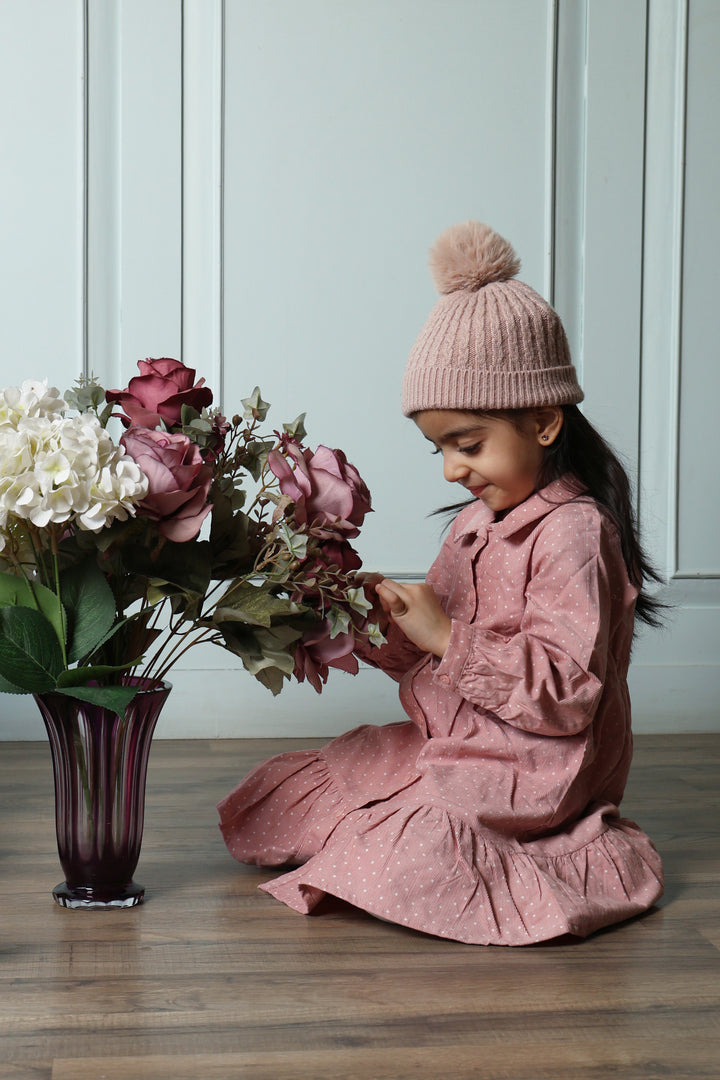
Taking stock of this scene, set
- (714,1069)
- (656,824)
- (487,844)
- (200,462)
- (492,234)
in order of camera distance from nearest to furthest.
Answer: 1. (714,1069)
2. (200,462)
3. (487,844)
4. (492,234)
5. (656,824)

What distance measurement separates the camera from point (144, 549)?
112 cm

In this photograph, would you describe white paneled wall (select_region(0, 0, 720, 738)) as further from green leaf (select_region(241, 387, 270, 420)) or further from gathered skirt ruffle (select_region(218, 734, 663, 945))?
green leaf (select_region(241, 387, 270, 420))

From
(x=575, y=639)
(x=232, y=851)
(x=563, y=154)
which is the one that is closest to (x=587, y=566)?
(x=575, y=639)

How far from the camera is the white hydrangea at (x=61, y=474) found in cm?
97

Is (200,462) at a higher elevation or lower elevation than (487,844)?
higher

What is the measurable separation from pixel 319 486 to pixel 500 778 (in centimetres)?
39

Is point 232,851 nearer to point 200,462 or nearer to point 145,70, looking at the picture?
point 200,462

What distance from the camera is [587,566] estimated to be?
1239 millimetres

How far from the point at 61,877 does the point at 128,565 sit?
449mm

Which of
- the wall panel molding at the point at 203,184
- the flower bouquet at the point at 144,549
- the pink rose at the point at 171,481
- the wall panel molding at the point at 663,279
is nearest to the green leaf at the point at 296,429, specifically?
the flower bouquet at the point at 144,549

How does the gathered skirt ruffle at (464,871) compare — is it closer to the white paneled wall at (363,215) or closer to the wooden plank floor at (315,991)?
the wooden plank floor at (315,991)

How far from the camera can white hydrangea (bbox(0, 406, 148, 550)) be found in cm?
97

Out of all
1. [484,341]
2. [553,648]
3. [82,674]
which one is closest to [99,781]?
[82,674]

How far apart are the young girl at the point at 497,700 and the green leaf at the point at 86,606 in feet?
1.06
